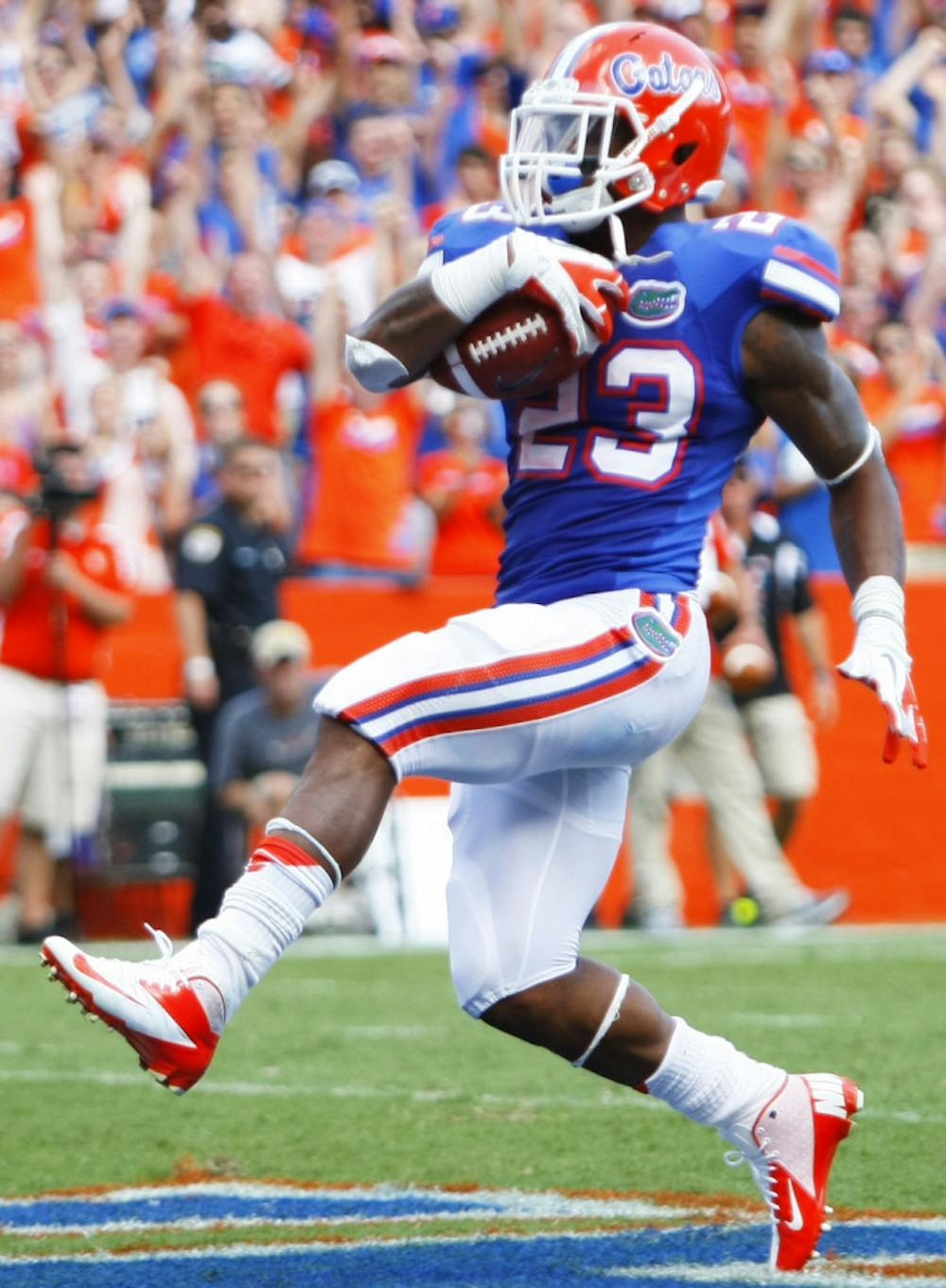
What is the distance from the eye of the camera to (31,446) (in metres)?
9.70

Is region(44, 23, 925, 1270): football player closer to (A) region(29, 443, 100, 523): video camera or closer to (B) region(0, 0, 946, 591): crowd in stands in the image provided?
(A) region(29, 443, 100, 523): video camera

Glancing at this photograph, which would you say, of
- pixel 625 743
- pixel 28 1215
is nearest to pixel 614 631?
pixel 625 743

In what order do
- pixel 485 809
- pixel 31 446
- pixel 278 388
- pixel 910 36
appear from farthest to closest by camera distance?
pixel 910 36, pixel 278 388, pixel 31 446, pixel 485 809

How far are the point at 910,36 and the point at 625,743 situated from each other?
35.4ft

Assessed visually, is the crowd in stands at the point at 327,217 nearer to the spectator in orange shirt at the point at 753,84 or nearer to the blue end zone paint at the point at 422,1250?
the spectator in orange shirt at the point at 753,84

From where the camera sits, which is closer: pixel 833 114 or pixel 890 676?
pixel 890 676

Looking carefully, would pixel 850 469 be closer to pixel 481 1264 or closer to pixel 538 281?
pixel 538 281

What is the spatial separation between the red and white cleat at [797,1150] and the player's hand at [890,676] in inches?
23.3

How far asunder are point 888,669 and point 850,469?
14.5 inches

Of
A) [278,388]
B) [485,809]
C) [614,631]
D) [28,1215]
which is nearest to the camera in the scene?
[614,631]

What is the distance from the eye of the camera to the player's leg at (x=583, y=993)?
11.4ft

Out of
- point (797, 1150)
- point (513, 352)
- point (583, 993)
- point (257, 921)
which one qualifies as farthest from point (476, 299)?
point (797, 1150)

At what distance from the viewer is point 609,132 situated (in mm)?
3484

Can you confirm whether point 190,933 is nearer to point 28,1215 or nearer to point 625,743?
point 28,1215
